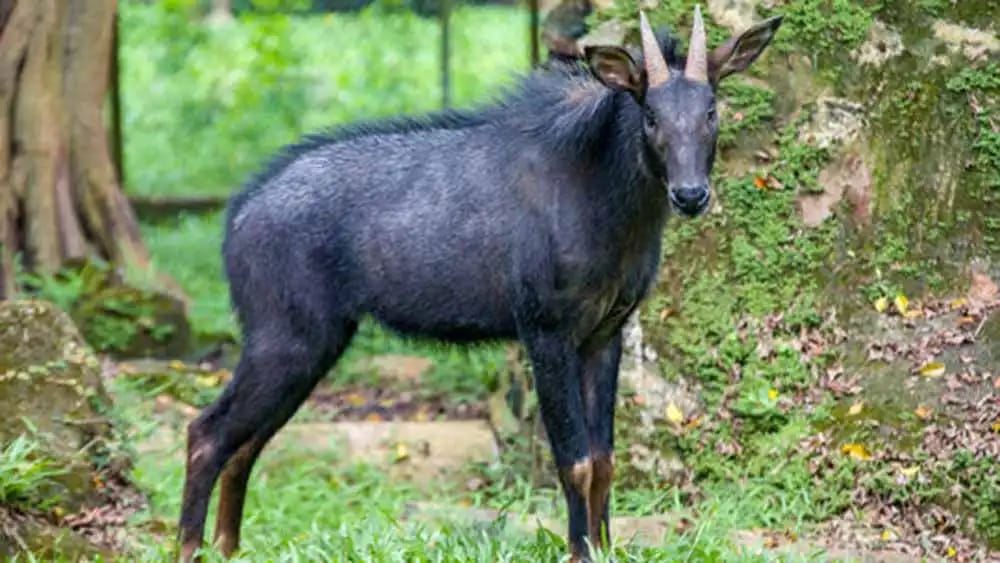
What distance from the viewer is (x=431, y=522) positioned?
8039 mm

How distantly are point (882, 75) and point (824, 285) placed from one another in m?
1.19

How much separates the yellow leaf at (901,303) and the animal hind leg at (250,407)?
3.15 meters

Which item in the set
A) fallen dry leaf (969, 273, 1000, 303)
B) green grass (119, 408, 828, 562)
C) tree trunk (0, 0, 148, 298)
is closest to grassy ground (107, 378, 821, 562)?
green grass (119, 408, 828, 562)

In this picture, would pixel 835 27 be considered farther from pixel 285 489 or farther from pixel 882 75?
pixel 285 489

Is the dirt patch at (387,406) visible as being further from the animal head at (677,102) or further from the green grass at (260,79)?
the green grass at (260,79)

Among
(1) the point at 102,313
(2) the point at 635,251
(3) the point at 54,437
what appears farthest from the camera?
(1) the point at 102,313

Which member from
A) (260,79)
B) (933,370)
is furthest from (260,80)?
(933,370)

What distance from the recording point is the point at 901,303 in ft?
28.5

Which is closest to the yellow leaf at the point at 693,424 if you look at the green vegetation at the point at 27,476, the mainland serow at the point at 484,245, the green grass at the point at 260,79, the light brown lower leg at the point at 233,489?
the mainland serow at the point at 484,245

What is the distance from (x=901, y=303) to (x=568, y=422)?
269cm

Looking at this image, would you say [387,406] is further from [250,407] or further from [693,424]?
[250,407]

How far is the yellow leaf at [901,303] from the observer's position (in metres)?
8.66

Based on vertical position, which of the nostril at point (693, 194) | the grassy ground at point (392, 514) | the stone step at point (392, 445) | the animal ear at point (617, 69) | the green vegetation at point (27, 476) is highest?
the animal ear at point (617, 69)

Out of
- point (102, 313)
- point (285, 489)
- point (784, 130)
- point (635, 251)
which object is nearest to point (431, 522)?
point (285, 489)
